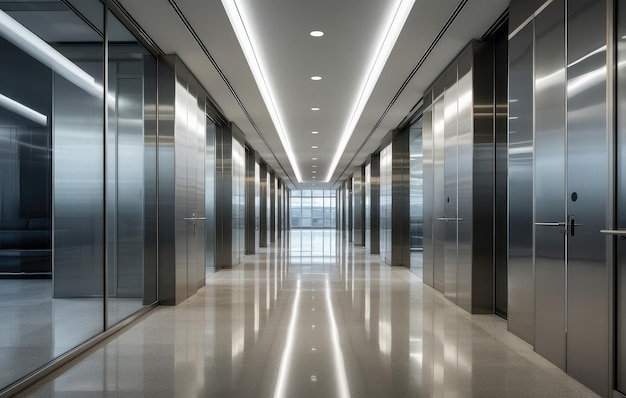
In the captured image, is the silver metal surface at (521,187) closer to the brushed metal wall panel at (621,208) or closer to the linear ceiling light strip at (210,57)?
the brushed metal wall panel at (621,208)

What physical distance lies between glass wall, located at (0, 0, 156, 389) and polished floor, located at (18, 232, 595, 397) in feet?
2.57

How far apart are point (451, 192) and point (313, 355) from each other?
5.52 metres

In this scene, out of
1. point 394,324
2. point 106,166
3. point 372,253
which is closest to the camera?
point 106,166

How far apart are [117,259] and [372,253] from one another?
54.1 feet

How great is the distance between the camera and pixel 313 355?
21.4ft

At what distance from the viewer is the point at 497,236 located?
369 inches

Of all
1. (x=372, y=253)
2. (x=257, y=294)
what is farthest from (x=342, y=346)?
(x=372, y=253)

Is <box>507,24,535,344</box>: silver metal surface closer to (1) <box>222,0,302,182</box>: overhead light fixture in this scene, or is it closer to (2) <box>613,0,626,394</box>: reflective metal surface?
(2) <box>613,0,626,394</box>: reflective metal surface

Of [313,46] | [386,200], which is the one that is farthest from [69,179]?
[386,200]

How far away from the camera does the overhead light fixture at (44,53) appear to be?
5.59 m

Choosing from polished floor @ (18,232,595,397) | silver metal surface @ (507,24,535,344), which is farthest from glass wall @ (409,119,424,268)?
silver metal surface @ (507,24,535,344)

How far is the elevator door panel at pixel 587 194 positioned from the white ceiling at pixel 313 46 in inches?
101

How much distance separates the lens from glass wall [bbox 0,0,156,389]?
5738mm

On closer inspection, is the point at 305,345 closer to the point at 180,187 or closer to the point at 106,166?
the point at 106,166
